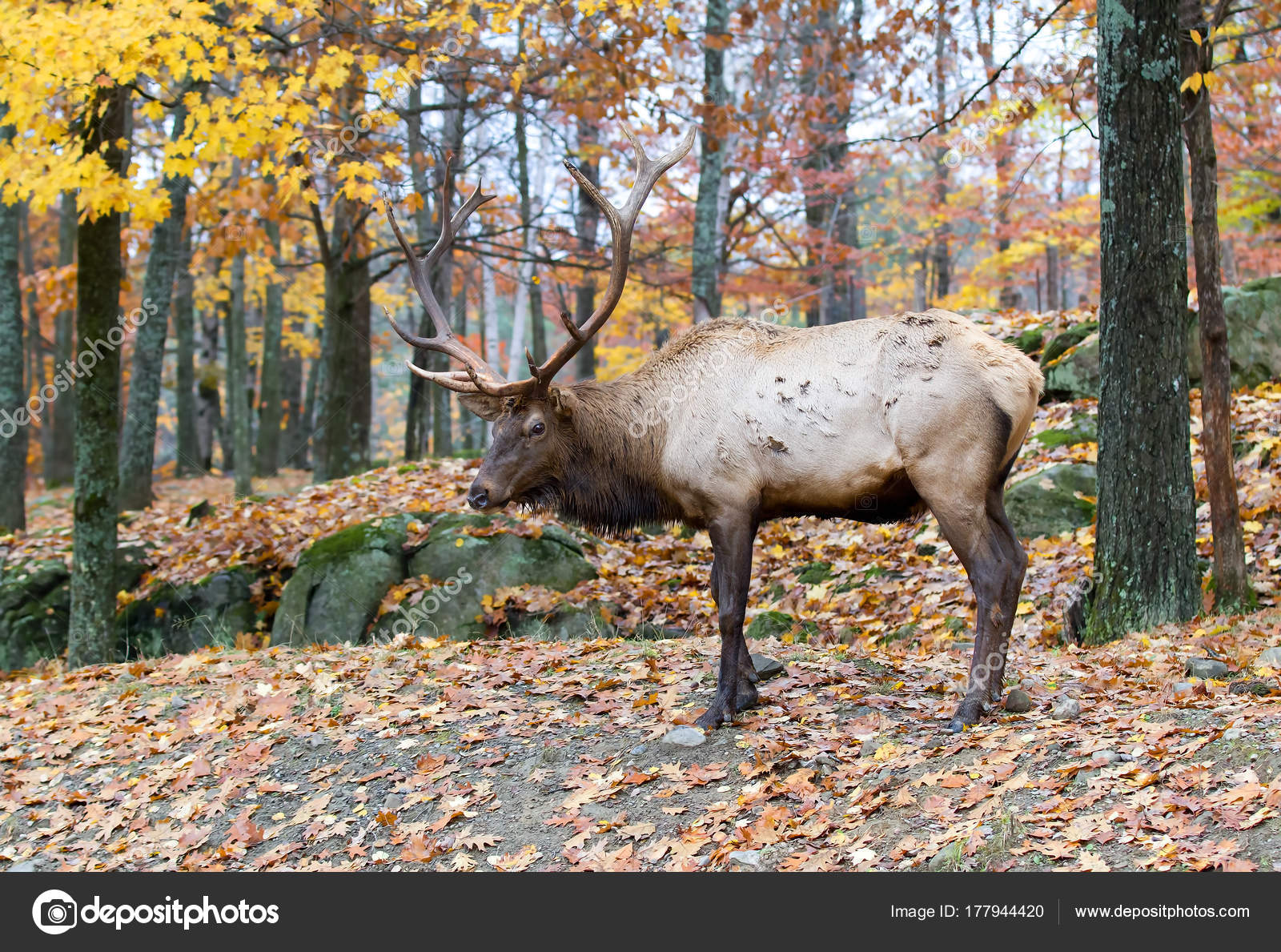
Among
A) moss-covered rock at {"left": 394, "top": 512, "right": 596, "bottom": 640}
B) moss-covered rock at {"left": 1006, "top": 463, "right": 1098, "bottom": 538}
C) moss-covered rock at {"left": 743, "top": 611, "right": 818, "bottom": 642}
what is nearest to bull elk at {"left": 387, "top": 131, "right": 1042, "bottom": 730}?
moss-covered rock at {"left": 743, "top": 611, "right": 818, "bottom": 642}

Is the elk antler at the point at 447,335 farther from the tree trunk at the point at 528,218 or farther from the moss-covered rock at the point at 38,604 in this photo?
the tree trunk at the point at 528,218

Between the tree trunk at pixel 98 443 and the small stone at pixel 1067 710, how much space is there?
28.8 feet

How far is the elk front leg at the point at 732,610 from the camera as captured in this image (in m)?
6.08

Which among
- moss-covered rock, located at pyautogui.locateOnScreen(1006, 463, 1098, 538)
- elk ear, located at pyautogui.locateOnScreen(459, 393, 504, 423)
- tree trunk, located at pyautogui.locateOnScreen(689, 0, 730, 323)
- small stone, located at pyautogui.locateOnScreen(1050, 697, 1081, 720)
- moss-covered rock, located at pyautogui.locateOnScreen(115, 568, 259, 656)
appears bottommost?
moss-covered rock, located at pyautogui.locateOnScreen(115, 568, 259, 656)

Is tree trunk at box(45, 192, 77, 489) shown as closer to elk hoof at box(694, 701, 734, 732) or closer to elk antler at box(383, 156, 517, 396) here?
elk antler at box(383, 156, 517, 396)

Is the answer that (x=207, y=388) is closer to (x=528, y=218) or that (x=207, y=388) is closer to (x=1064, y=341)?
(x=528, y=218)

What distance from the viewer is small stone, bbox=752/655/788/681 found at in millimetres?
6824

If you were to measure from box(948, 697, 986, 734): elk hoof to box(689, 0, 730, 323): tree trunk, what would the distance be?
24.4 feet

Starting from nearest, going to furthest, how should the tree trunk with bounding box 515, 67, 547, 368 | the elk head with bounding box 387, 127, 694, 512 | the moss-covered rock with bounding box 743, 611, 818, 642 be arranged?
the elk head with bounding box 387, 127, 694, 512, the moss-covered rock with bounding box 743, 611, 818, 642, the tree trunk with bounding box 515, 67, 547, 368

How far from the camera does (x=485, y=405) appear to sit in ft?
23.2

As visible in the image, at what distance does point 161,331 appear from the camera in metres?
15.5

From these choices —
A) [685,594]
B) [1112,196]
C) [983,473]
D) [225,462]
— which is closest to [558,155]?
[225,462]

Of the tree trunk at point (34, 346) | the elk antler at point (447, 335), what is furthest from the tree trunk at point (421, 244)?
the tree trunk at point (34, 346)
